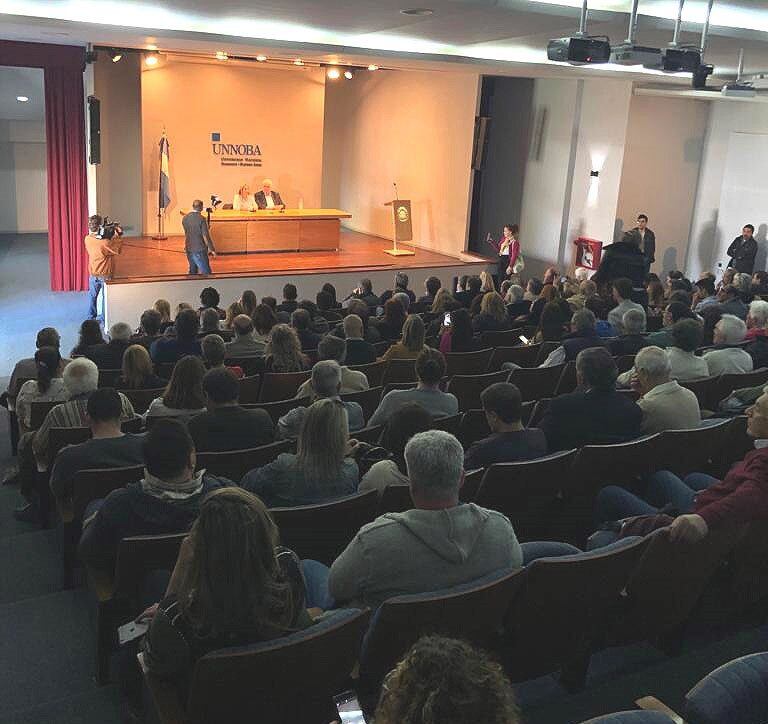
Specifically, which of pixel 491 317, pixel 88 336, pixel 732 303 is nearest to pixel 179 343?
pixel 88 336

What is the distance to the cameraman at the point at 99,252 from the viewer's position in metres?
10.7

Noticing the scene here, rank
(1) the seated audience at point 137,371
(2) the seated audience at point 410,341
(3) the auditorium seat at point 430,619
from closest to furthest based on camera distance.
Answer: (3) the auditorium seat at point 430,619
(1) the seated audience at point 137,371
(2) the seated audience at point 410,341

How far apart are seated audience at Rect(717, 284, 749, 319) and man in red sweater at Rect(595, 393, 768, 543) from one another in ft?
13.5

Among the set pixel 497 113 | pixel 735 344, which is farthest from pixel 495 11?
pixel 497 113

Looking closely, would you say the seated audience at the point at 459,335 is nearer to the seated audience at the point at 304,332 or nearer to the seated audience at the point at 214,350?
the seated audience at the point at 304,332

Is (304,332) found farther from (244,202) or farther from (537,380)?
(244,202)

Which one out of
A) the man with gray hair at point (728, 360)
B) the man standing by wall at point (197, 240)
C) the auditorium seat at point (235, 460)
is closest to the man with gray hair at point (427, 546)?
the auditorium seat at point (235, 460)

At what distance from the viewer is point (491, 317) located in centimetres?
736

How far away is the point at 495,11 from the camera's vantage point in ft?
21.2

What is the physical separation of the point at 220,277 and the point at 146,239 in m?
3.99

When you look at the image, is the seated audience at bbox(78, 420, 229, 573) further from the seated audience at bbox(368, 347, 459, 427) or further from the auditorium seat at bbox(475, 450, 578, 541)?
the seated audience at bbox(368, 347, 459, 427)

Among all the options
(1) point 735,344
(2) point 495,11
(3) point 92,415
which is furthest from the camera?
(2) point 495,11

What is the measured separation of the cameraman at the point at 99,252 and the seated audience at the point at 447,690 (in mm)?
10224

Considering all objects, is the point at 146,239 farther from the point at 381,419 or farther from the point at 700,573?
the point at 700,573
